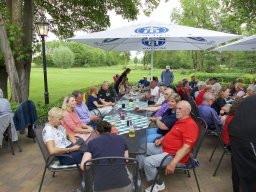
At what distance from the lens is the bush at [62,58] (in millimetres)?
87062

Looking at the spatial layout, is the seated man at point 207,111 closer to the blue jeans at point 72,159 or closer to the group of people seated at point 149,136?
the group of people seated at point 149,136

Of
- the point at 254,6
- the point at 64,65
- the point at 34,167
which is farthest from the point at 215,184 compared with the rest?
the point at 64,65

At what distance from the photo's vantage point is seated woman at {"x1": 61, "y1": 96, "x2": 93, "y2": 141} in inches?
175

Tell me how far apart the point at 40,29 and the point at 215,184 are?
636 centimetres

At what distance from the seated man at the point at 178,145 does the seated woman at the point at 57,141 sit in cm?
89

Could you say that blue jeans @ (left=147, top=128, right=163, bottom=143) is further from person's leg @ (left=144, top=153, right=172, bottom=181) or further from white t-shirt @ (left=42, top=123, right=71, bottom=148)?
white t-shirt @ (left=42, top=123, right=71, bottom=148)

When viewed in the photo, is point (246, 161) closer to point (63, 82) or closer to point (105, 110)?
point (105, 110)

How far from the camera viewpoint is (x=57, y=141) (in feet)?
12.2

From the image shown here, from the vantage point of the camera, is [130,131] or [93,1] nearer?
[130,131]

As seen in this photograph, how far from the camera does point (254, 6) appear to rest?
1083 centimetres

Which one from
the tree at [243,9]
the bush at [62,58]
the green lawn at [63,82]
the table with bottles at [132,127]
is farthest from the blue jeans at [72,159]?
the bush at [62,58]

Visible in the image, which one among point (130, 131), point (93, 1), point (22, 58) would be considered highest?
point (93, 1)

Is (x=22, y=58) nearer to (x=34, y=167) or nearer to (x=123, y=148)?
(x=34, y=167)

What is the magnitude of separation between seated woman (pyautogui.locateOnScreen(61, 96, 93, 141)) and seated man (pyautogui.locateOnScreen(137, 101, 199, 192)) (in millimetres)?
1369
